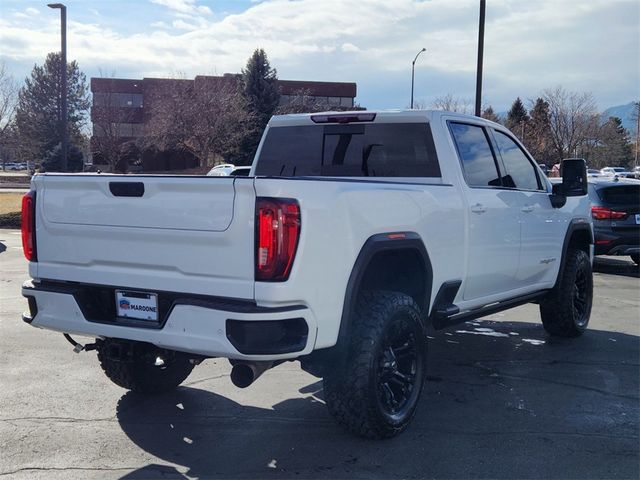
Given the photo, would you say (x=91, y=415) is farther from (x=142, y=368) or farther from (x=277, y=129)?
(x=277, y=129)

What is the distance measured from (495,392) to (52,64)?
56.1 meters

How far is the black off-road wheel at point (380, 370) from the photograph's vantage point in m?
3.96

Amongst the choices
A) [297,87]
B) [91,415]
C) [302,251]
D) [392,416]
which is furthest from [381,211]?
Result: [297,87]

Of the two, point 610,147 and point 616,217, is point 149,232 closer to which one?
point 616,217

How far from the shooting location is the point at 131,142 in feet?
138

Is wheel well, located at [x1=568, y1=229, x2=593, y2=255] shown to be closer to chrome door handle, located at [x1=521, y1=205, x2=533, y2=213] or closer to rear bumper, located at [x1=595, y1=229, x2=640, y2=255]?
chrome door handle, located at [x1=521, y1=205, x2=533, y2=213]

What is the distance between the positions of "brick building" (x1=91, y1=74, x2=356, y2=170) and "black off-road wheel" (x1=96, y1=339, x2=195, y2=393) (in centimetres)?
3565

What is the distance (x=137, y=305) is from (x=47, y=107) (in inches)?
2175

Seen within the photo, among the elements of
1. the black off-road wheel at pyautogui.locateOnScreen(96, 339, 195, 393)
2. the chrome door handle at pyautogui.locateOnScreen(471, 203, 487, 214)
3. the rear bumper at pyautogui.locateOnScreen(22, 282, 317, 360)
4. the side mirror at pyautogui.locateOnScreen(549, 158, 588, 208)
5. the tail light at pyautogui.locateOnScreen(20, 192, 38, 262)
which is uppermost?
the side mirror at pyautogui.locateOnScreen(549, 158, 588, 208)

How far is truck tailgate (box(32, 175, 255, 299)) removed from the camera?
138 inches

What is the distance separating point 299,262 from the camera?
347 centimetres

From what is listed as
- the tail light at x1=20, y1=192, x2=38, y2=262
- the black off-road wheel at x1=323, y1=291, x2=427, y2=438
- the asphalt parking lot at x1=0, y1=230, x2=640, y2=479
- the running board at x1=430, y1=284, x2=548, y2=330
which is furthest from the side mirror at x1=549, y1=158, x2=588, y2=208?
the tail light at x1=20, y1=192, x2=38, y2=262

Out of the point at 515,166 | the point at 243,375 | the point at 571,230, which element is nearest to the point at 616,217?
the point at 571,230

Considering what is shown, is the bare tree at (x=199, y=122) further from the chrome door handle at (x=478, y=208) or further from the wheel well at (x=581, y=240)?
the chrome door handle at (x=478, y=208)
